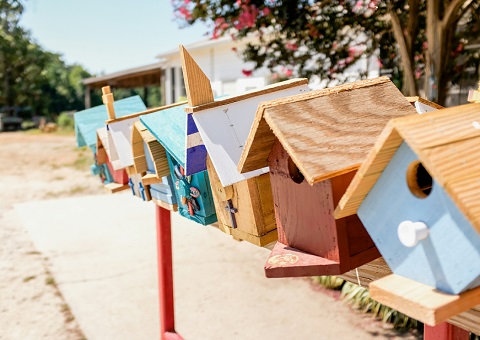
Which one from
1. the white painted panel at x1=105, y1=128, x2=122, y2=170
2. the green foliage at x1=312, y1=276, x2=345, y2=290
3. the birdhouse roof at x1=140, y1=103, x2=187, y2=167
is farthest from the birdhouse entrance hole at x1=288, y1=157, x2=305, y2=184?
the green foliage at x1=312, y1=276, x2=345, y2=290

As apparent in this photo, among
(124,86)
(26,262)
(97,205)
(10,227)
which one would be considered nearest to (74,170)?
(97,205)

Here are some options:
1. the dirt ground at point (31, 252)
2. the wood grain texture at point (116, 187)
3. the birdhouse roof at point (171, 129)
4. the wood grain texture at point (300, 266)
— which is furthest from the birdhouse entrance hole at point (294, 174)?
the dirt ground at point (31, 252)

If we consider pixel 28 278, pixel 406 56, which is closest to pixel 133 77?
pixel 28 278

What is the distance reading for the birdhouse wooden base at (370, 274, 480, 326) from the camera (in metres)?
0.85

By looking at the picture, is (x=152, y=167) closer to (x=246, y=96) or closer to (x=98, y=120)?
(x=246, y=96)

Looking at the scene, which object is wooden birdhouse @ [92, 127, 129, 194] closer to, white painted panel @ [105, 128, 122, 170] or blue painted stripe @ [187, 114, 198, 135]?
white painted panel @ [105, 128, 122, 170]

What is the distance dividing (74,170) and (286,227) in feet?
41.6

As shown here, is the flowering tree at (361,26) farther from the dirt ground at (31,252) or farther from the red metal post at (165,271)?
the dirt ground at (31,252)

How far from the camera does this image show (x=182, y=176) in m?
1.88

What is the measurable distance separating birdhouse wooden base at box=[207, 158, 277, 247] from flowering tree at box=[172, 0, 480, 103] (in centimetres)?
280

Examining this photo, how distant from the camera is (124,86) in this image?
80.2ft

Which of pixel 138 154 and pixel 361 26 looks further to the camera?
pixel 361 26

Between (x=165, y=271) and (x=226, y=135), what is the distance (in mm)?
2016

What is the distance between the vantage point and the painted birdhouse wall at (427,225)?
0.85 m
